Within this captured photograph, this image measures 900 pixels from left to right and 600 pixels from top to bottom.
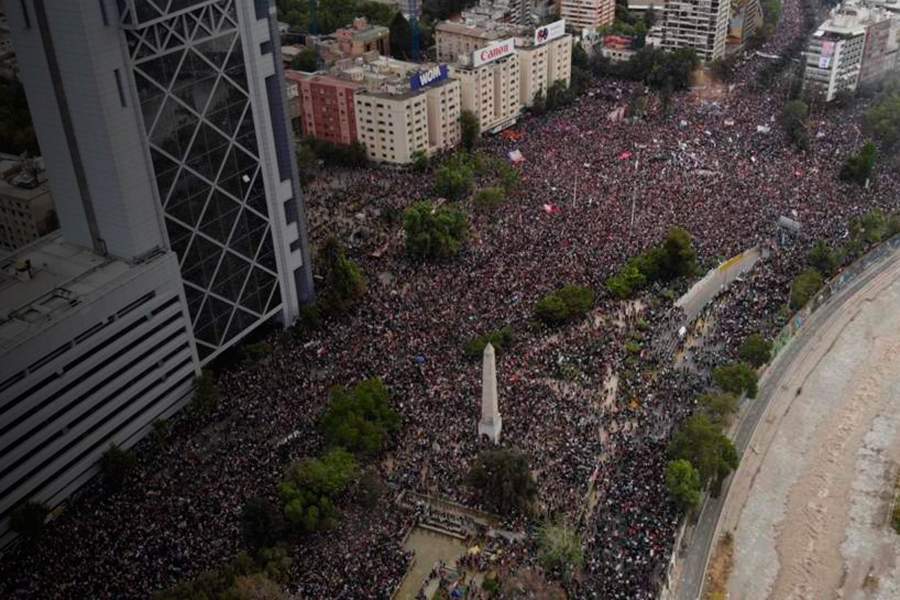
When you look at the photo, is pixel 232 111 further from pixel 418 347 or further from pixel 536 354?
pixel 536 354

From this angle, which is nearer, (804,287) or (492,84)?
(804,287)

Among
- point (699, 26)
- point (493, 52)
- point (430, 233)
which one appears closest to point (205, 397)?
point (430, 233)

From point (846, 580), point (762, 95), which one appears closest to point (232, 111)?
point (846, 580)

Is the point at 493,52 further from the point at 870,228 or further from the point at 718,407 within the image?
the point at 718,407

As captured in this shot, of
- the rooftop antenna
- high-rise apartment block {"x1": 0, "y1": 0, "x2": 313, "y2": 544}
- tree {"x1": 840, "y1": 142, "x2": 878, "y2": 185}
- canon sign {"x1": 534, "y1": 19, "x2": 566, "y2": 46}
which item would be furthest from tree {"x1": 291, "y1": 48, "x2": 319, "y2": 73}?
tree {"x1": 840, "y1": 142, "x2": 878, "y2": 185}

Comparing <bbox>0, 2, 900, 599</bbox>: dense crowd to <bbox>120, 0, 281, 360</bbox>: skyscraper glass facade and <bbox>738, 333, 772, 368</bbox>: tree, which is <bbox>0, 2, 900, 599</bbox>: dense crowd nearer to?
<bbox>738, 333, 772, 368</bbox>: tree
